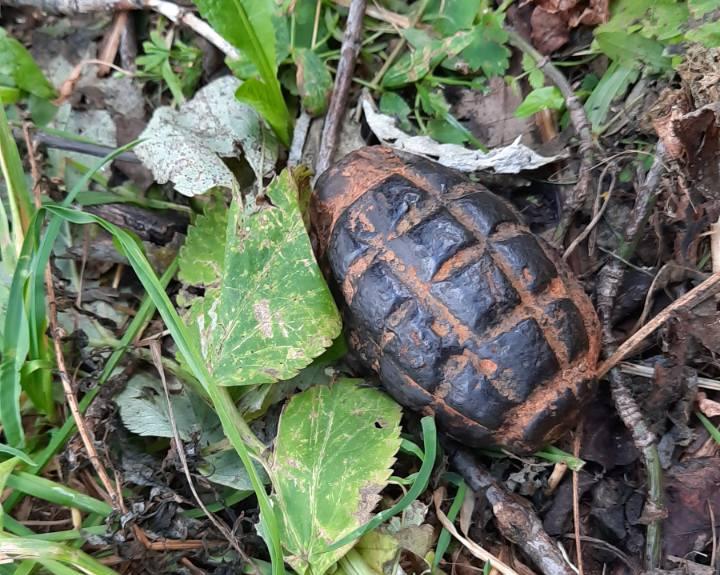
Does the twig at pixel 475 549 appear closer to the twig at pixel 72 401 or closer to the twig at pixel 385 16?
the twig at pixel 72 401

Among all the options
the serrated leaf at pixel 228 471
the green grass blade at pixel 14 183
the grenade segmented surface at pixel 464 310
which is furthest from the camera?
the green grass blade at pixel 14 183

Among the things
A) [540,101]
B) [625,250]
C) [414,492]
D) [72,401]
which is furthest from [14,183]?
[625,250]

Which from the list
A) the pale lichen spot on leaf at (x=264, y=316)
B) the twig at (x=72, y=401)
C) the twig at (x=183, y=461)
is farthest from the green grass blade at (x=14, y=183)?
the pale lichen spot on leaf at (x=264, y=316)

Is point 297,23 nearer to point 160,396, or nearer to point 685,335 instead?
point 160,396

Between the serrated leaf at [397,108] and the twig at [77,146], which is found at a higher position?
the serrated leaf at [397,108]

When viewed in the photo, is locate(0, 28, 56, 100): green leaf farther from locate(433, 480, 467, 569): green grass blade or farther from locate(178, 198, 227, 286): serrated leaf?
locate(433, 480, 467, 569): green grass blade

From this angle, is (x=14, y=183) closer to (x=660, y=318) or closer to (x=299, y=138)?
(x=299, y=138)
